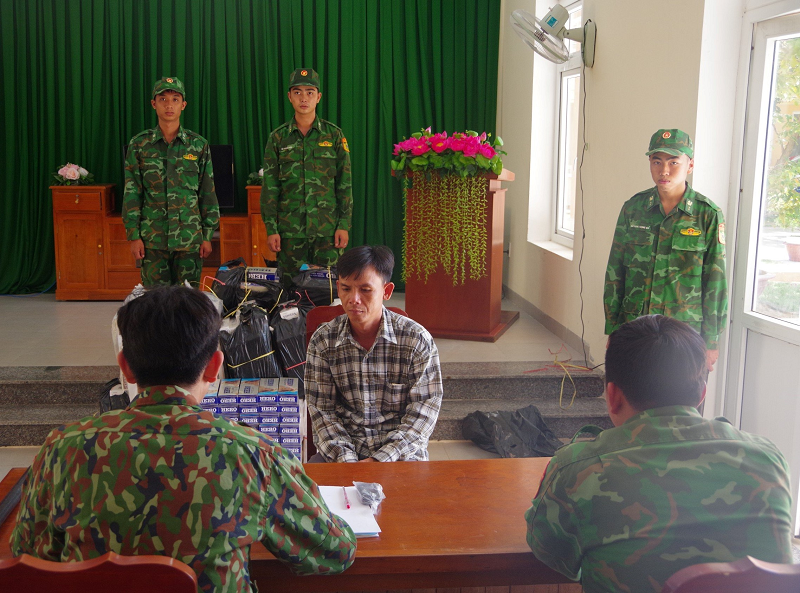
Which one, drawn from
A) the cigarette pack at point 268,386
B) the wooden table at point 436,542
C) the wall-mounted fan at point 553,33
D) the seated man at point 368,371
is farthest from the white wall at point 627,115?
the wooden table at point 436,542

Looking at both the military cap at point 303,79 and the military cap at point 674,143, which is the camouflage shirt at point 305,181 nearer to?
the military cap at point 303,79

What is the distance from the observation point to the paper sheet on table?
140 cm

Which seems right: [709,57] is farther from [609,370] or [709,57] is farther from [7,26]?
[7,26]

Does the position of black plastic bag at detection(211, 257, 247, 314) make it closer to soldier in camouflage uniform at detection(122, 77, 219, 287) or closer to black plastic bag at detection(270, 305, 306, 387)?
black plastic bag at detection(270, 305, 306, 387)

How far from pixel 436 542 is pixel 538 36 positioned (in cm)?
339

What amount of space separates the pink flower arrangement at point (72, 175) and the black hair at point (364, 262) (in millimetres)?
4552

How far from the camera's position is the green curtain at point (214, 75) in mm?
6203

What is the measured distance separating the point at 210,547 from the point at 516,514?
25.9 inches

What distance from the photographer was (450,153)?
439cm

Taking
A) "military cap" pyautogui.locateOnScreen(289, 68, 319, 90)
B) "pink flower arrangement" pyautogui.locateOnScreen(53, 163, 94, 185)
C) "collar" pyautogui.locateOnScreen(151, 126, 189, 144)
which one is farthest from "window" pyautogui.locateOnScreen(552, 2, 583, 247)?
"pink flower arrangement" pyautogui.locateOnScreen(53, 163, 94, 185)

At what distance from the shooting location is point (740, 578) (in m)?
0.93

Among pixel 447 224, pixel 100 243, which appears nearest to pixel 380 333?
pixel 447 224

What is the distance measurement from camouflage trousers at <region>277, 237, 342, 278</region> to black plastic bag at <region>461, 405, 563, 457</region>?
51.3 inches

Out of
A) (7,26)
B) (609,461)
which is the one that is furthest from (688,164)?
(7,26)
